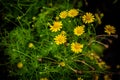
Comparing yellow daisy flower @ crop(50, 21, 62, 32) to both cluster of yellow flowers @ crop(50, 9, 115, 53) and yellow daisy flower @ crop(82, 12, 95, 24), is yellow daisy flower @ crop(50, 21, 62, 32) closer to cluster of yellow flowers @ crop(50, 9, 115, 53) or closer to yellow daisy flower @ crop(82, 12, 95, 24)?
cluster of yellow flowers @ crop(50, 9, 115, 53)

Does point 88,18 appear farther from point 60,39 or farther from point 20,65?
point 20,65

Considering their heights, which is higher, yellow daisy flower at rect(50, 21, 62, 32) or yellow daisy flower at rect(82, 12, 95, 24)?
yellow daisy flower at rect(82, 12, 95, 24)

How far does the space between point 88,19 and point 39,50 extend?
40 centimetres

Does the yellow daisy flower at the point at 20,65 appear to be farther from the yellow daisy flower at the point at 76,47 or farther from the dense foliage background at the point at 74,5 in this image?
the yellow daisy flower at the point at 76,47

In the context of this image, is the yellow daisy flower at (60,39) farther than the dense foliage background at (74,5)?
No

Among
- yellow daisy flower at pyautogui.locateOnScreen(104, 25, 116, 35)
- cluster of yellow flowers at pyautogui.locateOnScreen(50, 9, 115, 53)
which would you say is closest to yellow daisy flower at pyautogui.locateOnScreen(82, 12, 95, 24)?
cluster of yellow flowers at pyautogui.locateOnScreen(50, 9, 115, 53)

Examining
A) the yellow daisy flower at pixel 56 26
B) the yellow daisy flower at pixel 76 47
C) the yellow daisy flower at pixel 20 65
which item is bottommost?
the yellow daisy flower at pixel 20 65

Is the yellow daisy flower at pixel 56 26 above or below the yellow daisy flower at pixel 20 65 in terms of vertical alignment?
above

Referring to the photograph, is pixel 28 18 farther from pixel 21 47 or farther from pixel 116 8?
pixel 116 8

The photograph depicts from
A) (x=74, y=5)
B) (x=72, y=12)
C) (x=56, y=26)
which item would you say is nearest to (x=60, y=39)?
(x=56, y=26)

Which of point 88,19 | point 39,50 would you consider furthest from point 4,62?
point 88,19

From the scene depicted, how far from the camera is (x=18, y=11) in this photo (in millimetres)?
2088

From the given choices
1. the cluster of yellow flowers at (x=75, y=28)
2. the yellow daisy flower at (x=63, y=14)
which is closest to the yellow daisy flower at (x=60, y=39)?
the cluster of yellow flowers at (x=75, y=28)

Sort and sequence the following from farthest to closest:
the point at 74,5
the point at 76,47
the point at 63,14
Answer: the point at 74,5 < the point at 63,14 < the point at 76,47
